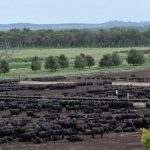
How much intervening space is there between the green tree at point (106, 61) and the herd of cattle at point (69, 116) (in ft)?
124

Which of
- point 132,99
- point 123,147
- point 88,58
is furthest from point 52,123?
point 88,58

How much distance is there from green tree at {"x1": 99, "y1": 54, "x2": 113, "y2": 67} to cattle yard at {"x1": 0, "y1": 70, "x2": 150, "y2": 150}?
2239 cm

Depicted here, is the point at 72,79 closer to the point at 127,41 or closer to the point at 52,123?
the point at 52,123

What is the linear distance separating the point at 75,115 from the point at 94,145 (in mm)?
11750

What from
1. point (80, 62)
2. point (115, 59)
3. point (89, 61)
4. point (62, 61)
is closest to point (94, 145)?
point (80, 62)

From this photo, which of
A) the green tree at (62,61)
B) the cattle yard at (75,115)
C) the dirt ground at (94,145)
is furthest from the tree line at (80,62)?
the dirt ground at (94,145)

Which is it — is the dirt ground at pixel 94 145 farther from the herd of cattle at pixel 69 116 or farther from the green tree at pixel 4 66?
the green tree at pixel 4 66

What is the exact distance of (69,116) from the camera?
46.8m

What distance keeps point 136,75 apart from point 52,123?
51.2m

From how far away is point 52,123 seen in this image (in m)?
41.7

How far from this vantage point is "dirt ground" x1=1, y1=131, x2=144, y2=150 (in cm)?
3431

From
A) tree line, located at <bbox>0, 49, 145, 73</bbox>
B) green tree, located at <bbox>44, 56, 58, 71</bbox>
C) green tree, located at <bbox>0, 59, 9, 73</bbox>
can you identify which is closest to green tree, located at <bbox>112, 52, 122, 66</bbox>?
tree line, located at <bbox>0, 49, 145, 73</bbox>

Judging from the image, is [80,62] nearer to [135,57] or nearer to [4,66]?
[135,57]

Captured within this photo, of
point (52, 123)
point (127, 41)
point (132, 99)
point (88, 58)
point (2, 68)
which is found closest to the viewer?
point (52, 123)
